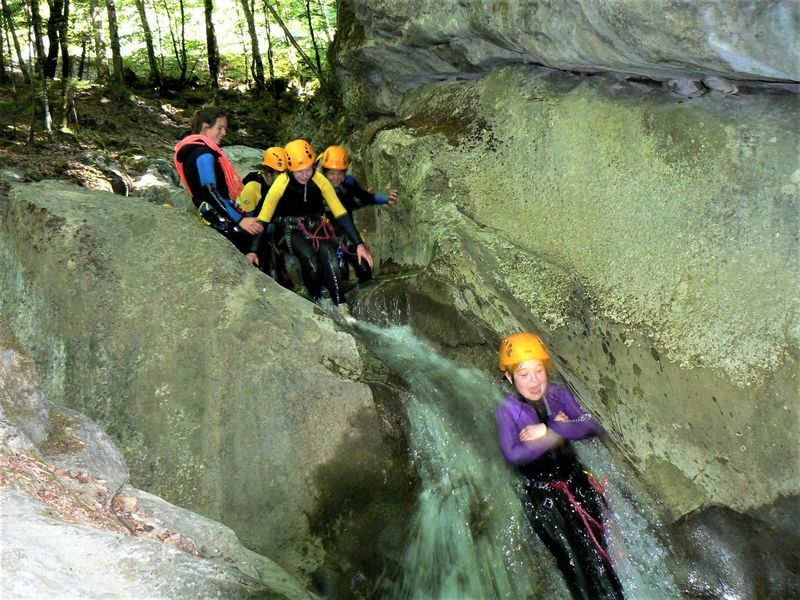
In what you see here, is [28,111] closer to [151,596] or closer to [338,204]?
[338,204]

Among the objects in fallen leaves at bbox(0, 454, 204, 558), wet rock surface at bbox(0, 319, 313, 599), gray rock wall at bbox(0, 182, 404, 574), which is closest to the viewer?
wet rock surface at bbox(0, 319, 313, 599)

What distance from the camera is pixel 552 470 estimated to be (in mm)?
5004

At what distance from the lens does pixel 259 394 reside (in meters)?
5.48

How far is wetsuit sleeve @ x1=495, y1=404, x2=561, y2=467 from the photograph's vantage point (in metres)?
4.94

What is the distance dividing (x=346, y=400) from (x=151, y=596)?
3046 millimetres

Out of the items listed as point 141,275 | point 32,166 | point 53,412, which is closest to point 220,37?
point 32,166

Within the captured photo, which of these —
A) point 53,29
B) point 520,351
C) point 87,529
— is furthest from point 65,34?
point 87,529

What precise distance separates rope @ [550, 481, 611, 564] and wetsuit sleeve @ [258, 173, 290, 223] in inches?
188

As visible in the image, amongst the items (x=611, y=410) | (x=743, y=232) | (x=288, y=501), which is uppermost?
(x=743, y=232)

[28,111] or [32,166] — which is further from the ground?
[28,111]

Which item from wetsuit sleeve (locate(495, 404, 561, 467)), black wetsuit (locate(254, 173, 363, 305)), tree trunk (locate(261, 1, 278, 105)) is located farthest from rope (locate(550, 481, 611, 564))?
tree trunk (locate(261, 1, 278, 105))

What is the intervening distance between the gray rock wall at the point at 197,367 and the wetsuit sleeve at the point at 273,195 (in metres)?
1.84

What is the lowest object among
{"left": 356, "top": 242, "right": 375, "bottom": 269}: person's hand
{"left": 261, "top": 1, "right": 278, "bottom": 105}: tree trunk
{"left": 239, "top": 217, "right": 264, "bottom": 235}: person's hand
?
{"left": 356, "top": 242, "right": 375, "bottom": 269}: person's hand

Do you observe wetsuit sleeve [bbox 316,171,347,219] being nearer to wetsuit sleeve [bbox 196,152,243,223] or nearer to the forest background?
wetsuit sleeve [bbox 196,152,243,223]
